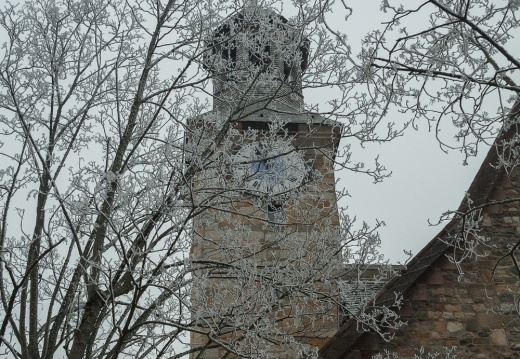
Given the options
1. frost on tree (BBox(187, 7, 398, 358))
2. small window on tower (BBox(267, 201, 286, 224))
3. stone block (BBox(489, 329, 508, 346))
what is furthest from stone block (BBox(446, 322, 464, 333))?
small window on tower (BBox(267, 201, 286, 224))

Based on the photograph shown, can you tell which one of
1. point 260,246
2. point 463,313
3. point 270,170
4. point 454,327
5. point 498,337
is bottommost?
point 498,337

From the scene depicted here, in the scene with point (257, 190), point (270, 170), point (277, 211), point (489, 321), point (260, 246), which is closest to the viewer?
point (257, 190)

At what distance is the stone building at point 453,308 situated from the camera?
632 cm

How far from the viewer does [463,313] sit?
21.3 feet

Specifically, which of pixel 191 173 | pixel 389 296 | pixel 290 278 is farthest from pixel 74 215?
pixel 389 296

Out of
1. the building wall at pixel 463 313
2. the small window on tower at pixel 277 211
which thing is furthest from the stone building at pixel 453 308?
the small window on tower at pixel 277 211

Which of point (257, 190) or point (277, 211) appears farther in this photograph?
point (277, 211)

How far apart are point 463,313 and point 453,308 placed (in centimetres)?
11

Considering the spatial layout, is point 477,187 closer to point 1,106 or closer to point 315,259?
point 315,259

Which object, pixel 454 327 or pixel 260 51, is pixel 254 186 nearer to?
pixel 260 51

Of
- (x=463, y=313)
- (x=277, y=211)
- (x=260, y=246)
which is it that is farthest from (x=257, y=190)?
(x=463, y=313)

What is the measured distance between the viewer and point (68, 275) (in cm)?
629

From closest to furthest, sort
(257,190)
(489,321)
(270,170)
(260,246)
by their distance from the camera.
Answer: (257,190) < (270,170) < (489,321) < (260,246)

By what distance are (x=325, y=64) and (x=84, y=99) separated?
2.57m
